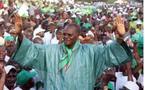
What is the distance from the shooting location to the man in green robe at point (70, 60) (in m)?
4.66

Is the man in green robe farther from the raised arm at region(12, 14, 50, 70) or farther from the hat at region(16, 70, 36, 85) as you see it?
the hat at region(16, 70, 36, 85)

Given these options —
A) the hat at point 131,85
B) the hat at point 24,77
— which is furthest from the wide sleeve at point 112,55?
the hat at point 24,77

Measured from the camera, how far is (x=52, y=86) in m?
4.69

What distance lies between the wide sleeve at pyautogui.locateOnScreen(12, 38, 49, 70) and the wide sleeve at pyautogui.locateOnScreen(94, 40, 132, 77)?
48 cm

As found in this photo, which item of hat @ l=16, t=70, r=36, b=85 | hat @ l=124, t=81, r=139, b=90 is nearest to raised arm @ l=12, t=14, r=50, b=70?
hat @ l=16, t=70, r=36, b=85

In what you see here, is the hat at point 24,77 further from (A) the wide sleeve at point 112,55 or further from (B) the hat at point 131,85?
(A) the wide sleeve at point 112,55

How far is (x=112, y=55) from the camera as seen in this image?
15.3 ft

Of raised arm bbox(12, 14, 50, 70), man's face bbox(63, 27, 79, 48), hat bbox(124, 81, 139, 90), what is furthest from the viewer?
hat bbox(124, 81, 139, 90)

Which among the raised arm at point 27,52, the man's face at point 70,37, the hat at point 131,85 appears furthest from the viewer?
the hat at point 131,85

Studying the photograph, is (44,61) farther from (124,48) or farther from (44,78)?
(124,48)

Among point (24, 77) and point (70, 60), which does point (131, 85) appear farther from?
point (70, 60)

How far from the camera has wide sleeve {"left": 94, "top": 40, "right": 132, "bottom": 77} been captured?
183 inches

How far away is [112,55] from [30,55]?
71 cm

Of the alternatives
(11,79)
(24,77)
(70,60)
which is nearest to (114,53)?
(70,60)
